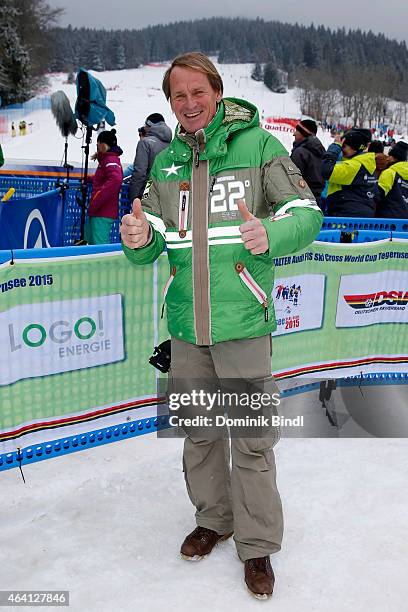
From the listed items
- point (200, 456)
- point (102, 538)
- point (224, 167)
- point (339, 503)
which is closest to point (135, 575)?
point (102, 538)

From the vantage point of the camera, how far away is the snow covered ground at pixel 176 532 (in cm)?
261

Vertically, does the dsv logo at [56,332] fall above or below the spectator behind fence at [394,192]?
below

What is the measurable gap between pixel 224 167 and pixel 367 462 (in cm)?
234

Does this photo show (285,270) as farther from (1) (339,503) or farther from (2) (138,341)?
(1) (339,503)

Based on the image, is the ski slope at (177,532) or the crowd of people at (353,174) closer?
the ski slope at (177,532)

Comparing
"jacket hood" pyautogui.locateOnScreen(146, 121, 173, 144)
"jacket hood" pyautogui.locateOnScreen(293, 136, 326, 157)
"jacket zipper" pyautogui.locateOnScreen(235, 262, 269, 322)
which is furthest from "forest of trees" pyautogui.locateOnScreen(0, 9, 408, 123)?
"jacket zipper" pyautogui.locateOnScreen(235, 262, 269, 322)

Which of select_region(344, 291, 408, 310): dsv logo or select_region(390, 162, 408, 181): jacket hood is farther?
select_region(390, 162, 408, 181): jacket hood

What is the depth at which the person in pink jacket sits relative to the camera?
7148 millimetres

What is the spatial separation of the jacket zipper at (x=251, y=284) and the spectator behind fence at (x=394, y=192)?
196 inches

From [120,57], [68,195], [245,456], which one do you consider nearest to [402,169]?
[68,195]

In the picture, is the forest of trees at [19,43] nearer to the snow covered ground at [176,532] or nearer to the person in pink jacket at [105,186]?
the person in pink jacket at [105,186]

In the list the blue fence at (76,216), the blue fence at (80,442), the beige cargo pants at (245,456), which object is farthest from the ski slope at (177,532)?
the blue fence at (76,216)

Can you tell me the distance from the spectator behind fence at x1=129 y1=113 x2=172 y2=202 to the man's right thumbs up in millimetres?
5345

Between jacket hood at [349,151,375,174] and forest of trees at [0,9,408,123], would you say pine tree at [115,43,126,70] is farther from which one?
jacket hood at [349,151,375,174]
